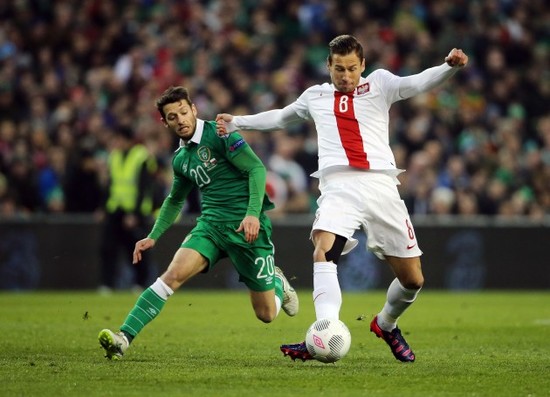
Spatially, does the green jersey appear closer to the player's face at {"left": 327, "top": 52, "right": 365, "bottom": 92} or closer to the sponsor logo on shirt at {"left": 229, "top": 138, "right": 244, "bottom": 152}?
the sponsor logo on shirt at {"left": 229, "top": 138, "right": 244, "bottom": 152}

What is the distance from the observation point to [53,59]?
2155cm

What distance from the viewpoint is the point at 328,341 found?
305 inches

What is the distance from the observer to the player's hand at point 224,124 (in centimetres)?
887

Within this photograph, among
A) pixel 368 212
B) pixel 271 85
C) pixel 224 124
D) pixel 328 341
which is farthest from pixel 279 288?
pixel 271 85

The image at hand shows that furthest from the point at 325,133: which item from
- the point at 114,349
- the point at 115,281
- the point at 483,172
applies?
the point at 483,172

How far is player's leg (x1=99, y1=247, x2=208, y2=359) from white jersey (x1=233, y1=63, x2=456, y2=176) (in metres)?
1.19

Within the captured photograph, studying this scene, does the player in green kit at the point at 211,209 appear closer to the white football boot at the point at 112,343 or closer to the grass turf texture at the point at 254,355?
the white football boot at the point at 112,343

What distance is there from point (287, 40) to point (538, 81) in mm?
4831

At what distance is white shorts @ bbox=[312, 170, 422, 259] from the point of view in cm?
826

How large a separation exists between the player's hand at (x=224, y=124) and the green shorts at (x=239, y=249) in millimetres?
757

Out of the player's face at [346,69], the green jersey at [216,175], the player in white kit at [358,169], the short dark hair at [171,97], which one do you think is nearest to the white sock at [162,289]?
the green jersey at [216,175]

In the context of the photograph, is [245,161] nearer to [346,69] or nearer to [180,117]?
[180,117]

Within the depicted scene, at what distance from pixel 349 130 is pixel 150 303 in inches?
73.5

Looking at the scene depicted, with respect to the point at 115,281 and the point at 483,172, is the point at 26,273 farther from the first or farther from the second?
the point at 483,172
